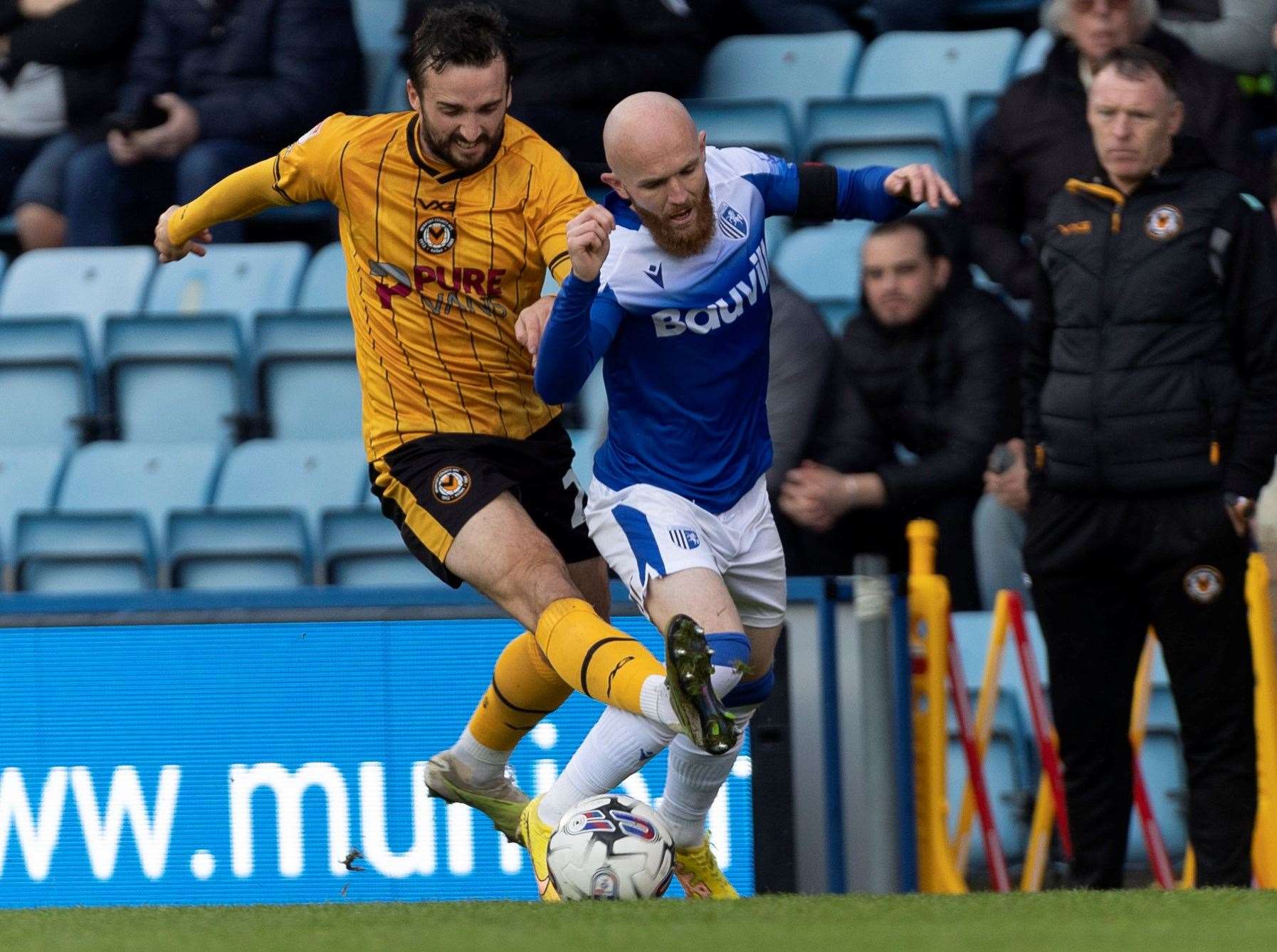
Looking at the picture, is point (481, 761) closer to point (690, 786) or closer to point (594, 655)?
point (690, 786)

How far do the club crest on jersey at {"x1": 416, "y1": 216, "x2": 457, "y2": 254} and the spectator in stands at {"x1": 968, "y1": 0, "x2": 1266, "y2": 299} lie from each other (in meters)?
2.76

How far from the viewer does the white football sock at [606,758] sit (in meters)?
5.08

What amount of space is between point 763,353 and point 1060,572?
123 cm

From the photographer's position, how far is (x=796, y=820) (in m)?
6.10

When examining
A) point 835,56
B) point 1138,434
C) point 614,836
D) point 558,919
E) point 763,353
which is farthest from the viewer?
point 835,56

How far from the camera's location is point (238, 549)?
7.90 metres

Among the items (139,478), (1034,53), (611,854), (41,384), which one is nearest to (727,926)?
(611,854)

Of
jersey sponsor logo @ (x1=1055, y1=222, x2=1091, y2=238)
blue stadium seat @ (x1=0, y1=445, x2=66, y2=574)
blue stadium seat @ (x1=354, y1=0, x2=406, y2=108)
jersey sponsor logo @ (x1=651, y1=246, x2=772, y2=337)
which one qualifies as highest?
blue stadium seat @ (x1=354, y1=0, x2=406, y2=108)

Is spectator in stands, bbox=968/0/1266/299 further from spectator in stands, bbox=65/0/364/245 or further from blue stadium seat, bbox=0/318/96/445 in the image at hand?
blue stadium seat, bbox=0/318/96/445

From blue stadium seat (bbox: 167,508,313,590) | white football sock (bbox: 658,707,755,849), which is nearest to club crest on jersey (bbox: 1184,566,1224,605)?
white football sock (bbox: 658,707,755,849)

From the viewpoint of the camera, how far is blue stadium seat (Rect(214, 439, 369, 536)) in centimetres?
819

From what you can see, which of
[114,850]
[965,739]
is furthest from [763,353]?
[114,850]

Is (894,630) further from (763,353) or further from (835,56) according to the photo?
(835,56)

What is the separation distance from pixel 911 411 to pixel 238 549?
258 cm
